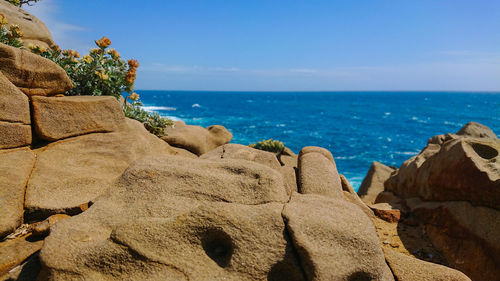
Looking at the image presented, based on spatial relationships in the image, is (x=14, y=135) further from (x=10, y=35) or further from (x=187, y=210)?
(x=187, y=210)

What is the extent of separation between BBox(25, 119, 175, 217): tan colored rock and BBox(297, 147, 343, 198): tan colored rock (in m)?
3.54

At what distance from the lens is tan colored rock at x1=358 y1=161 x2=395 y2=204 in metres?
14.4

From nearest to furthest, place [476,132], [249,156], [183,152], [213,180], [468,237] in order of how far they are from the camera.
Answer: [213,180] < [468,237] < [249,156] < [183,152] < [476,132]

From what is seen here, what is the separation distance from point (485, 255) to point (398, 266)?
3.40 m

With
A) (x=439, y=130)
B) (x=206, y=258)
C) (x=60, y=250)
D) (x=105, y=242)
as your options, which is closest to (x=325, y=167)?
(x=206, y=258)

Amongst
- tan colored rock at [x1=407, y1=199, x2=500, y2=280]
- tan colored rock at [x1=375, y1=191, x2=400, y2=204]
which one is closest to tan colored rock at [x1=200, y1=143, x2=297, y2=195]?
tan colored rock at [x1=407, y1=199, x2=500, y2=280]

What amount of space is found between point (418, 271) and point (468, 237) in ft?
11.1

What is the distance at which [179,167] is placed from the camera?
17.0 ft

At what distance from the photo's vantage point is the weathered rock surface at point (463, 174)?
278 inches

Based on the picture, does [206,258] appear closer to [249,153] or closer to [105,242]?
[105,242]

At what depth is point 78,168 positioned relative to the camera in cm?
618

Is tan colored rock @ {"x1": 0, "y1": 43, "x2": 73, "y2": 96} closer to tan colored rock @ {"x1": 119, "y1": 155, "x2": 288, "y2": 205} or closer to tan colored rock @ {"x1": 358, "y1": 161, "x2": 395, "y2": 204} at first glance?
tan colored rock @ {"x1": 119, "y1": 155, "x2": 288, "y2": 205}

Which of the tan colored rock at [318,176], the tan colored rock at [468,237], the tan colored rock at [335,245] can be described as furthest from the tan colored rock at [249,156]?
the tan colored rock at [468,237]

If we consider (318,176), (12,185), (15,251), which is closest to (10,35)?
(12,185)
